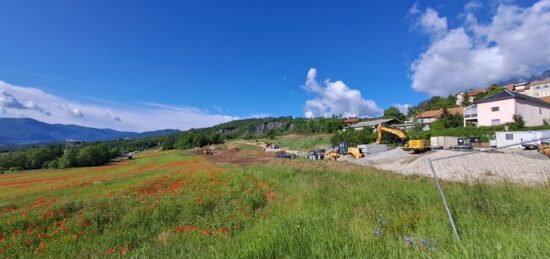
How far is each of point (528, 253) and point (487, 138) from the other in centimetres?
4152

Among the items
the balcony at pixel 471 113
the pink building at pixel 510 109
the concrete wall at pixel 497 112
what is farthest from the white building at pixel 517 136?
the balcony at pixel 471 113

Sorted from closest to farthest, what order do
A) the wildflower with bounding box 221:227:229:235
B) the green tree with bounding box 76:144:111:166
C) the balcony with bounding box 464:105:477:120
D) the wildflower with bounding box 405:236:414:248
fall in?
the wildflower with bounding box 405:236:414:248 < the wildflower with bounding box 221:227:229:235 < the balcony with bounding box 464:105:477:120 < the green tree with bounding box 76:144:111:166

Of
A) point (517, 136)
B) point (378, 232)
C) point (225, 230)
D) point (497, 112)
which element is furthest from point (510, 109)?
point (225, 230)

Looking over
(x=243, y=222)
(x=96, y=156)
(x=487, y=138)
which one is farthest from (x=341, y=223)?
(x=96, y=156)

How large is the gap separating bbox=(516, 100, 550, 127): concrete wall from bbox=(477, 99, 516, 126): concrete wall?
1003 mm

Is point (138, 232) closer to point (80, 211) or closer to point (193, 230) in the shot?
point (193, 230)

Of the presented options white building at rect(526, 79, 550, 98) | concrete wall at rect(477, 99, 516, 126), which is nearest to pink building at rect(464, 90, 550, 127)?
concrete wall at rect(477, 99, 516, 126)

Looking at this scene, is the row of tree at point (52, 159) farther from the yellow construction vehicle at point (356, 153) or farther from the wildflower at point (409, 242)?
the wildflower at point (409, 242)

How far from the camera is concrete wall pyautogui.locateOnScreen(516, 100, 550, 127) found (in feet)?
138

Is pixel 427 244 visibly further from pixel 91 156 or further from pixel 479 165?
pixel 91 156

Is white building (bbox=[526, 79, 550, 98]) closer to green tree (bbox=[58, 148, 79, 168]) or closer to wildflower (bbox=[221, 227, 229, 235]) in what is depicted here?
wildflower (bbox=[221, 227, 229, 235])

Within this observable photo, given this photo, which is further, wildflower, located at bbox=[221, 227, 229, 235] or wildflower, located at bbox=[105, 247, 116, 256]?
wildflower, located at bbox=[221, 227, 229, 235]

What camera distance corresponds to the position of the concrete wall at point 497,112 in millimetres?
41719

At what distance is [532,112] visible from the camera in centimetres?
4306
